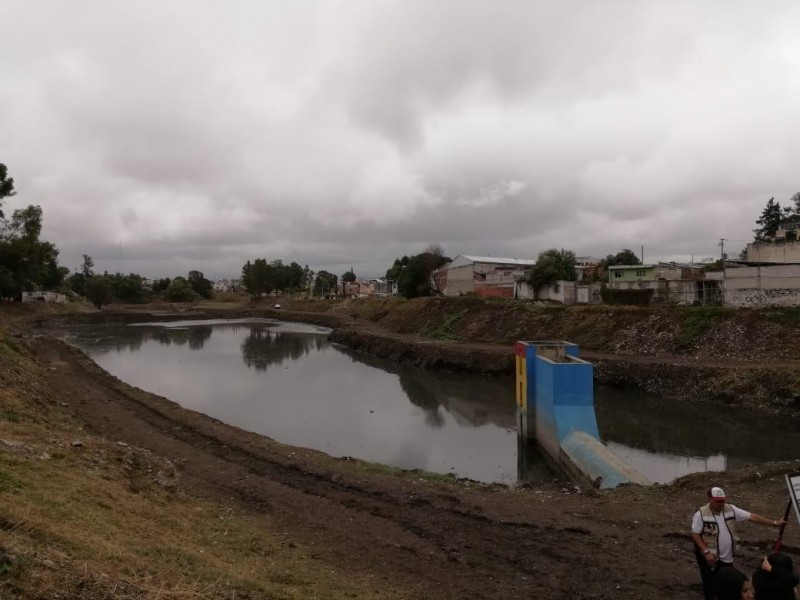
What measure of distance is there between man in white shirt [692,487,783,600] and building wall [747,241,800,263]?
4617 cm

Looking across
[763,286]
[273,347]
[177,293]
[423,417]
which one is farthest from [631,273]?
[177,293]

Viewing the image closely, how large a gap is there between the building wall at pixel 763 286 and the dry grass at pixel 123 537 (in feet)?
121

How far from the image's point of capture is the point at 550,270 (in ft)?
189

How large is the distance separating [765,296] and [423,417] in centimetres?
2560

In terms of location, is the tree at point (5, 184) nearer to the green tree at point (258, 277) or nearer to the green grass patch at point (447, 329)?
the green grass patch at point (447, 329)

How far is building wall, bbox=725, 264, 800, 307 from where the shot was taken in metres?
34.1

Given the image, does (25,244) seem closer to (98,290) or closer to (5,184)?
(5,184)

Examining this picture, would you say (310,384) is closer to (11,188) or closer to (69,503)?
(69,503)

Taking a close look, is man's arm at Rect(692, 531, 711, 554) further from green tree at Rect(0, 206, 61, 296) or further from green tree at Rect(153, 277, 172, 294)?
green tree at Rect(153, 277, 172, 294)

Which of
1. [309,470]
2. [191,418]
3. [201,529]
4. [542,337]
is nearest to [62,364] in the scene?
[191,418]

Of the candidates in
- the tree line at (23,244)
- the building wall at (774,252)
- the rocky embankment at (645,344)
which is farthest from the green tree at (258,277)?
the building wall at (774,252)

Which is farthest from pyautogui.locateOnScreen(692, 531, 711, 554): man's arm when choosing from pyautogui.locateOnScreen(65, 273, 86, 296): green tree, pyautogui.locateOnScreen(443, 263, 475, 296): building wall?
pyautogui.locateOnScreen(65, 273, 86, 296): green tree

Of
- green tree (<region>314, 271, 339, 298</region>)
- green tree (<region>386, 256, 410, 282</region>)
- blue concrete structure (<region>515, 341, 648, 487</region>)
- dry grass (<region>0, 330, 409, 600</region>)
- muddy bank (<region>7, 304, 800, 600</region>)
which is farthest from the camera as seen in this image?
green tree (<region>314, 271, 339, 298</region>)

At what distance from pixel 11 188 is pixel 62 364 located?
23.2 metres
